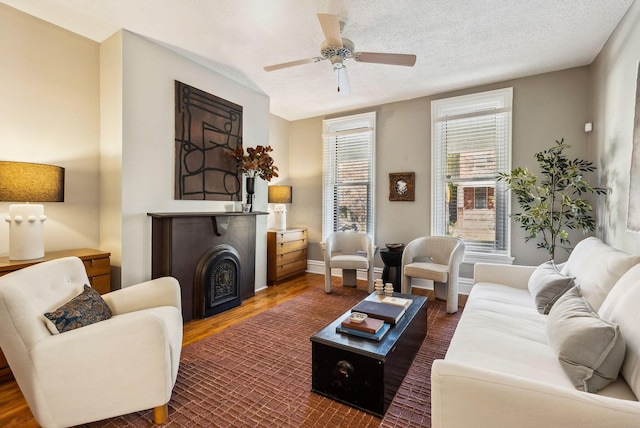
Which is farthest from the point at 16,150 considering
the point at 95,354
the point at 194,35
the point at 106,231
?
the point at 95,354

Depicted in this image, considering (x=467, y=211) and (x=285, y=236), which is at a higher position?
(x=467, y=211)

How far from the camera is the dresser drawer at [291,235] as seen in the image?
15.1ft

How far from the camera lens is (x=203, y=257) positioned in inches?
129

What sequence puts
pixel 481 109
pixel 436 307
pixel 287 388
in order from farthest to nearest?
pixel 481 109 → pixel 436 307 → pixel 287 388

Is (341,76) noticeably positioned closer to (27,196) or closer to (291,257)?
(27,196)

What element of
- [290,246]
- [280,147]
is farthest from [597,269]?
[280,147]

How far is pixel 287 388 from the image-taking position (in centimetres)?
203

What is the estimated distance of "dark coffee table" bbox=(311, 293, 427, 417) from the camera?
1755 mm

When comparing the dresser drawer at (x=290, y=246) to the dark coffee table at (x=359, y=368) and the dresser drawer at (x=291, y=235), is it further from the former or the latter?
the dark coffee table at (x=359, y=368)

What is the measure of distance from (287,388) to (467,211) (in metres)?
3.33

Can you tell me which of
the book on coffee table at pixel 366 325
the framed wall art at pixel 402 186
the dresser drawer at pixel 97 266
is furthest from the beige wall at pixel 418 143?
the dresser drawer at pixel 97 266

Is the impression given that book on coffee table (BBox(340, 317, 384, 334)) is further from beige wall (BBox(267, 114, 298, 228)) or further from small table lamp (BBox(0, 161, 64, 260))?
beige wall (BBox(267, 114, 298, 228))

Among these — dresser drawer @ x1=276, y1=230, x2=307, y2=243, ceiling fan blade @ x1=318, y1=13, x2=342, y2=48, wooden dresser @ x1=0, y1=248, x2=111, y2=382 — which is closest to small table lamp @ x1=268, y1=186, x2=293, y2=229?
dresser drawer @ x1=276, y1=230, x2=307, y2=243

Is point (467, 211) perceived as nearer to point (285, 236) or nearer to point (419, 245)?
point (419, 245)
